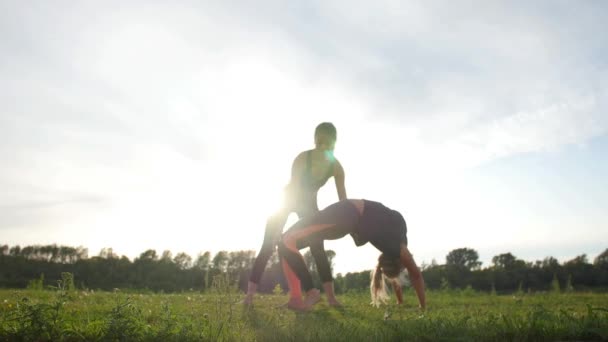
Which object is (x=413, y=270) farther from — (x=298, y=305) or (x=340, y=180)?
(x=340, y=180)

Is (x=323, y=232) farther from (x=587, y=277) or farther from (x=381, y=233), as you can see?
(x=587, y=277)

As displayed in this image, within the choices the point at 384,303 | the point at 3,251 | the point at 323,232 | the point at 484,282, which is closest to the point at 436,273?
the point at 484,282

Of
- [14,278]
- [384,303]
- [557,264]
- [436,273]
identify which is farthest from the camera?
[14,278]

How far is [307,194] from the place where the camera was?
24.0 ft

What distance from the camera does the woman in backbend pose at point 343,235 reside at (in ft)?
19.6

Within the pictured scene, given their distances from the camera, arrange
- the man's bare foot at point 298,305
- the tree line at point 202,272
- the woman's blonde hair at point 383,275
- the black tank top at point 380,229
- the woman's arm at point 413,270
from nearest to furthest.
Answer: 1. the man's bare foot at point 298,305
2. the black tank top at point 380,229
3. the woman's arm at point 413,270
4. the woman's blonde hair at point 383,275
5. the tree line at point 202,272

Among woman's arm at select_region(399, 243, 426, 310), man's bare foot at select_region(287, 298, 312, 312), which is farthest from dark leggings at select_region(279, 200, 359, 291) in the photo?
woman's arm at select_region(399, 243, 426, 310)

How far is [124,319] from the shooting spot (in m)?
3.50

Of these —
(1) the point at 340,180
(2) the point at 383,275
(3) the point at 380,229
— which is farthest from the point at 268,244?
(3) the point at 380,229

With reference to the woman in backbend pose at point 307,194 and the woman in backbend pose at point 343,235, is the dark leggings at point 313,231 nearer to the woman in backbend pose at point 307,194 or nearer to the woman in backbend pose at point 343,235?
the woman in backbend pose at point 343,235

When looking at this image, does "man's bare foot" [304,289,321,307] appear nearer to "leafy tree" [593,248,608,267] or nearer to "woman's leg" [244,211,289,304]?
"woman's leg" [244,211,289,304]

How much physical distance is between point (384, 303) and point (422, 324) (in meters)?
3.65

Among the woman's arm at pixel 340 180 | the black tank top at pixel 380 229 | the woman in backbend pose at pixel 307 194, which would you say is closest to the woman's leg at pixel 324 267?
the woman in backbend pose at pixel 307 194

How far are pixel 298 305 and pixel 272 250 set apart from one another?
5.23 ft
